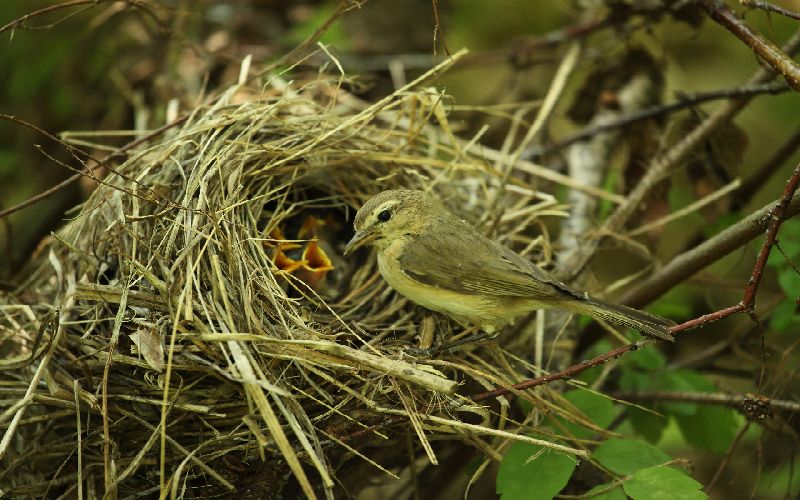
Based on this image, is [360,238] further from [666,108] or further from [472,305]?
[666,108]

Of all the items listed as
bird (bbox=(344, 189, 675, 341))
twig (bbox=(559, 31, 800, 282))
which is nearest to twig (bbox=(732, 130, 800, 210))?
twig (bbox=(559, 31, 800, 282))

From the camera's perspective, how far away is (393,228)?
3699 millimetres

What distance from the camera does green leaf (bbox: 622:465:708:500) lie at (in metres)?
2.65

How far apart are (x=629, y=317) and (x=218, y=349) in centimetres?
148

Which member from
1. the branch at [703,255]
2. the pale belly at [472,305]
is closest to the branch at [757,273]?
the branch at [703,255]

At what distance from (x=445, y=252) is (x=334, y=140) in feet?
2.36

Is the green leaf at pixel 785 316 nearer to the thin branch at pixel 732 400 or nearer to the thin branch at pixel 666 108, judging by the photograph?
the thin branch at pixel 732 400

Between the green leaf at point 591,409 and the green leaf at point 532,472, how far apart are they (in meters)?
0.39

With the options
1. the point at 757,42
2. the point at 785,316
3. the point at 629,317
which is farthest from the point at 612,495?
the point at 757,42

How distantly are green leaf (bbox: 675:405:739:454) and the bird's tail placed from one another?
721mm

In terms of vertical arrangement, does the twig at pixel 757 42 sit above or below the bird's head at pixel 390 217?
above

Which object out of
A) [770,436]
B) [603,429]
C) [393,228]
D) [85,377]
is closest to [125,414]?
[85,377]

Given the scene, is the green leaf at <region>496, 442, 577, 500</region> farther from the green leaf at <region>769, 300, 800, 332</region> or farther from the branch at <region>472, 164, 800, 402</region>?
the green leaf at <region>769, 300, 800, 332</region>

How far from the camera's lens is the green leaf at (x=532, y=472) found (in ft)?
9.02
